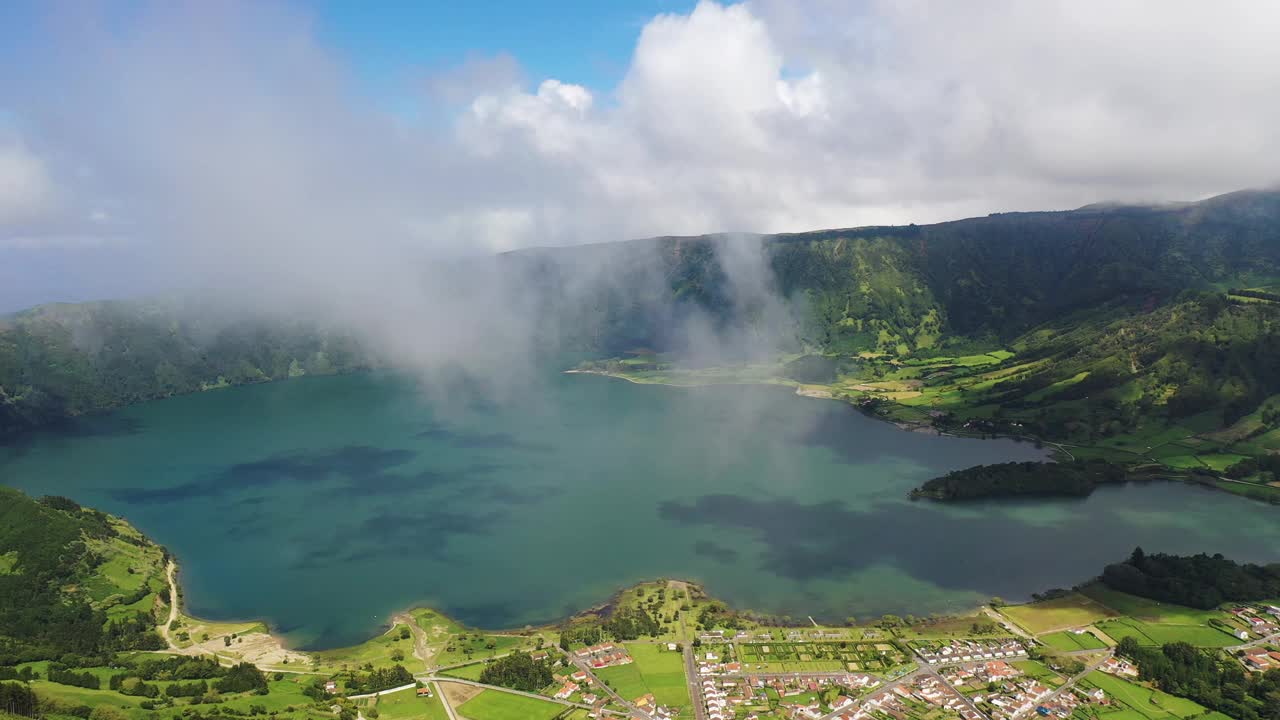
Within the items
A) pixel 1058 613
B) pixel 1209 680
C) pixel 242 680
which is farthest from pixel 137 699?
pixel 1209 680

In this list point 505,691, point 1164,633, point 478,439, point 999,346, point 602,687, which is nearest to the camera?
point 505,691

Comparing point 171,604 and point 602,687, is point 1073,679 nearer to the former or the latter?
point 602,687

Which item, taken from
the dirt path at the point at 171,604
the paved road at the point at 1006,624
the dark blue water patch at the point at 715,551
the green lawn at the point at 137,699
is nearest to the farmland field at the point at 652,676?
the dark blue water patch at the point at 715,551

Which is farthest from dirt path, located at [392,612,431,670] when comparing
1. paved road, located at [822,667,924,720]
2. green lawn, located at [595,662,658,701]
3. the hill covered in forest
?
the hill covered in forest

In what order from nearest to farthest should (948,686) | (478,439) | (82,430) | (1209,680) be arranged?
1. (1209,680)
2. (948,686)
3. (478,439)
4. (82,430)

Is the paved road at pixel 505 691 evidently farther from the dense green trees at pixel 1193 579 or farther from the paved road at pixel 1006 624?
the dense green trees at pixel 1193 579
